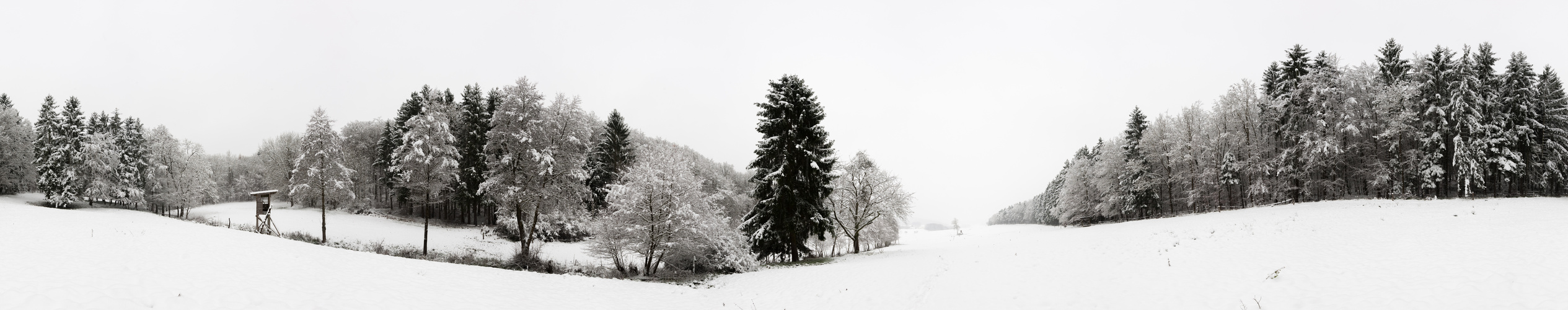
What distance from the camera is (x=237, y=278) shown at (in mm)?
Result: 9172

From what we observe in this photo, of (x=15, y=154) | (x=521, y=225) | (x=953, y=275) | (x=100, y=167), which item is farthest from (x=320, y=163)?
(x=953, y=275)

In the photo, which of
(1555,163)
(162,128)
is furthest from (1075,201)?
(162,128)

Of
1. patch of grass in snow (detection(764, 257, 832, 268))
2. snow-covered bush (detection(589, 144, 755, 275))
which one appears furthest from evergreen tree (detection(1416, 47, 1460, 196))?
snow-covered bush (detection(589, 144, 755, 275))

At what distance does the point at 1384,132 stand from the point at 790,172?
106 ft

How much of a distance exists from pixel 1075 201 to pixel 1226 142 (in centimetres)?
1645

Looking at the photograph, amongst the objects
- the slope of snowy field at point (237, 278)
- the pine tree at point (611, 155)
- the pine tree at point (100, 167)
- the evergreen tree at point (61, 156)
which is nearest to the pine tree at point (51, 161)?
the evergreen tree at point (61, 156)

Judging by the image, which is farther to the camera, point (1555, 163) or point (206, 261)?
point (1555, 163)

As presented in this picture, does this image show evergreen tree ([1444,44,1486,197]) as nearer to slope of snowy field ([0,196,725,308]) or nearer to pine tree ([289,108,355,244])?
slope of snowy field ([0,196,725,308])

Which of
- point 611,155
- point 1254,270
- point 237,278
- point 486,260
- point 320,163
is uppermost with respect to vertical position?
point 611,155

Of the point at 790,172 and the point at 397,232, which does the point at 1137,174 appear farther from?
the point at 397,232

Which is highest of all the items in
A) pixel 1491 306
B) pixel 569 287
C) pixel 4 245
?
pixel 4 245

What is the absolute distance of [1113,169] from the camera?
4322 centimetres

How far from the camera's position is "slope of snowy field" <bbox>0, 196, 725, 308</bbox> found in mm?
7398

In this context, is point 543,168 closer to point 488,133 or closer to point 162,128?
point 488,133
